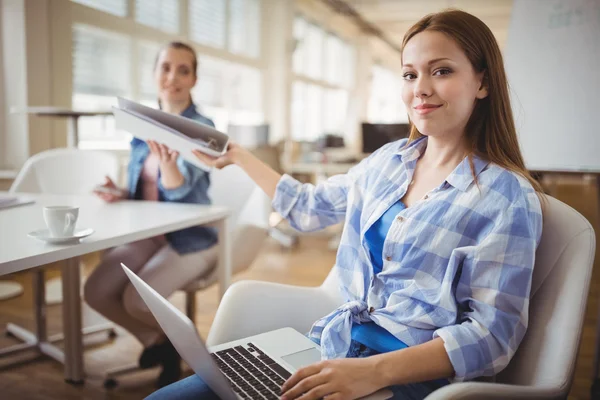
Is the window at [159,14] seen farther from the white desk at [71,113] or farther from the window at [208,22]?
the white desk at [71,113]

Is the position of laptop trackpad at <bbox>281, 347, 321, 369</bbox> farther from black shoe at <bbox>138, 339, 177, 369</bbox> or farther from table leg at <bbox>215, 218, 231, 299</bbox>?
black shoe at <bbox>138, 339, 177, 369</bbox>

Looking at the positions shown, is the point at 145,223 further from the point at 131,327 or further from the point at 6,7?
the point at 6,7

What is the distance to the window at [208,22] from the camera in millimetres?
5638

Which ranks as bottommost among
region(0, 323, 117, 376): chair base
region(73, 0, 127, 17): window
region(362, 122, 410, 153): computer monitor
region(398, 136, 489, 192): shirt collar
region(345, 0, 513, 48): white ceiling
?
region(0, 323, 117, 376): chair base

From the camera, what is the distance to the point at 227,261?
1.65 metres

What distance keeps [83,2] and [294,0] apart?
402cm

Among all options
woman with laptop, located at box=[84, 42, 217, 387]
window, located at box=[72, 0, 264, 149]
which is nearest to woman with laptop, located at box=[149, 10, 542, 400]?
woman with laptop, located at box=[84, 42, 217, 387]

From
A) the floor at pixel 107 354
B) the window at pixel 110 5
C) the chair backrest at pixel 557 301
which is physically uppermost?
the window at pixel 110 5

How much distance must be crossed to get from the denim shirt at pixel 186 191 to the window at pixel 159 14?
3.22 metres

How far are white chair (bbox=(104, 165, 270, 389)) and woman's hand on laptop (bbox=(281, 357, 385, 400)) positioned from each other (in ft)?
3.58

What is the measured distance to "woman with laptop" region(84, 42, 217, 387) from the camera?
5.58 feet

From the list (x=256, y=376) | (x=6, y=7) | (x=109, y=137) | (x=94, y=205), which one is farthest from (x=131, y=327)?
(x=109, y=137)

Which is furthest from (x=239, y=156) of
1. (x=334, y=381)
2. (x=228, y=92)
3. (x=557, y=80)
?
(x=228, y=92)

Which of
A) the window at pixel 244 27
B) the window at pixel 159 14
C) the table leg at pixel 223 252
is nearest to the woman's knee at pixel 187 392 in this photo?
the table leg at pixel 223 252
